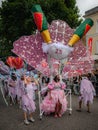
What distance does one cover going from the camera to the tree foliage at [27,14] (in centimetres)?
3145

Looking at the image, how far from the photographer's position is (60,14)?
31750mm

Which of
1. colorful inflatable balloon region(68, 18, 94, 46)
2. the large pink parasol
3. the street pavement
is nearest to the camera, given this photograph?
the street pavement

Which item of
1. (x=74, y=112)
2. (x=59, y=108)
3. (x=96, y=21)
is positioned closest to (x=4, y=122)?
(x=59, y=108)

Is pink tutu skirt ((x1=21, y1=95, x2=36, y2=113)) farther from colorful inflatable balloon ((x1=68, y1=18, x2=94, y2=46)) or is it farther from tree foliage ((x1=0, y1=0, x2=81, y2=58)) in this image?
tree foliage ((x1=0, y1=0, x2=81, y2=58))

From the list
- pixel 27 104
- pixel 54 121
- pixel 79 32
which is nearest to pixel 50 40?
pixel 79 32

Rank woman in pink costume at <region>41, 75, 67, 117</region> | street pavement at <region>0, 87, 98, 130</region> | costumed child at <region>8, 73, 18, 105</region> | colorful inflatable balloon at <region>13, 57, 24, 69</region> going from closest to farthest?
street pavement at <region>0, 87, 98, 130</region>, woman in pink costume at <region>41, 75, 67, 117</region>, costumed child at <region>8, 73, 18, 105</region>, colorful inflatable balloon at <region>13, 57, 24, 69</region>

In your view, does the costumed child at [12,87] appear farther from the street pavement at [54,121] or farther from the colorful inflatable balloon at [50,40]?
the colorful inflatable balloon at [50,40]

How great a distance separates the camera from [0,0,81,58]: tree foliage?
103 ft

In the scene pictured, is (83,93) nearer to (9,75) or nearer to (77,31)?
(77,31)

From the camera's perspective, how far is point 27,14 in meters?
31.8

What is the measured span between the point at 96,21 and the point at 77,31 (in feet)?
88.6

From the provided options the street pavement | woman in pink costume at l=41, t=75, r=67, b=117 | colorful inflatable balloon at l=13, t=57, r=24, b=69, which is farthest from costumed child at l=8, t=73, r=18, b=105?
woman in pink costume at l=41, t=75, r=67, b=117

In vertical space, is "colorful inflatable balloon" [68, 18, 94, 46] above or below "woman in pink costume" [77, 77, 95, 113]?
above

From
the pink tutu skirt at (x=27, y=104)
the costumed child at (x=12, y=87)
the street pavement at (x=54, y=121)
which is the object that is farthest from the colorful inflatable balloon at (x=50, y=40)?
the costumed child at (x=12, y=87)
